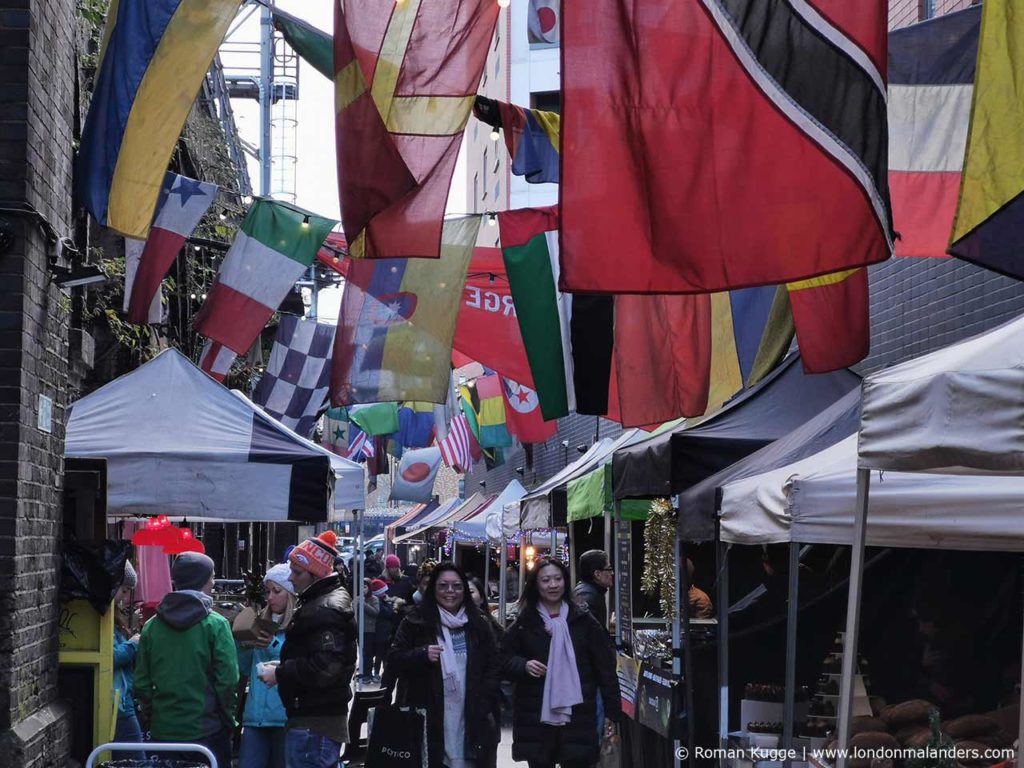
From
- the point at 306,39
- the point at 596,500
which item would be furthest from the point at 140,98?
the point at 596,500

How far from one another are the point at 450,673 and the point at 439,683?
0.10 metres

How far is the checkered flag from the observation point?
665 inches

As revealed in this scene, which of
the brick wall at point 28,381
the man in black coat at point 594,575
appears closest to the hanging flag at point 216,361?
the man in black coat at point 594,575

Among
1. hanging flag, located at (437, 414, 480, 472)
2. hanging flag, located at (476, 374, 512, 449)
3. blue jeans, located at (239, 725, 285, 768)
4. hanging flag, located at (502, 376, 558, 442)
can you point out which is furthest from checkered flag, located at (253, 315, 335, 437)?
hanging flag, located at (437, 414, 480, 472)

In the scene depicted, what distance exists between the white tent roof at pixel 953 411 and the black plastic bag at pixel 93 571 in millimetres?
4866

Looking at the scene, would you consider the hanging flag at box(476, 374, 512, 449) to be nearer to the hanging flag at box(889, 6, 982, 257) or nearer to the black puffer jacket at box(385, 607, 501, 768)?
the black puffer jacket at box(385, 607, 501, 768)

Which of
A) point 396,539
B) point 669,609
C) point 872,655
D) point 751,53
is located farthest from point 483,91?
point 751,53

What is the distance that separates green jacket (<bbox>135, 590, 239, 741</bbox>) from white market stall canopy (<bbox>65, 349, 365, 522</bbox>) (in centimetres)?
122

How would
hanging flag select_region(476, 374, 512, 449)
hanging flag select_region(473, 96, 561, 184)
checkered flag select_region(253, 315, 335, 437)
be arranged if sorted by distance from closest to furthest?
1. hanging flag select_region(473, 96, 561, 184)
2. checkered flag select_region(253, 315, 335, 437)
3. hanging flag select_region(476, 374, 512, 449)

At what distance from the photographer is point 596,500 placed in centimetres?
1427

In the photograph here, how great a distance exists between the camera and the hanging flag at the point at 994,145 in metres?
4.60

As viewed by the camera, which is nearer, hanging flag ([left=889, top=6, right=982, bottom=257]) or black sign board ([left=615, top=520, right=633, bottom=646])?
hanging flag ([left=889, top=6, right=982, bottom=257])

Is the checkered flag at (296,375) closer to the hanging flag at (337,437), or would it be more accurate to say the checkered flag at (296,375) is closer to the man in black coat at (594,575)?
the man in black coat at (594,575)

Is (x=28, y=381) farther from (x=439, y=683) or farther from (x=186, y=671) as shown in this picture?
(x=439, y=683)
